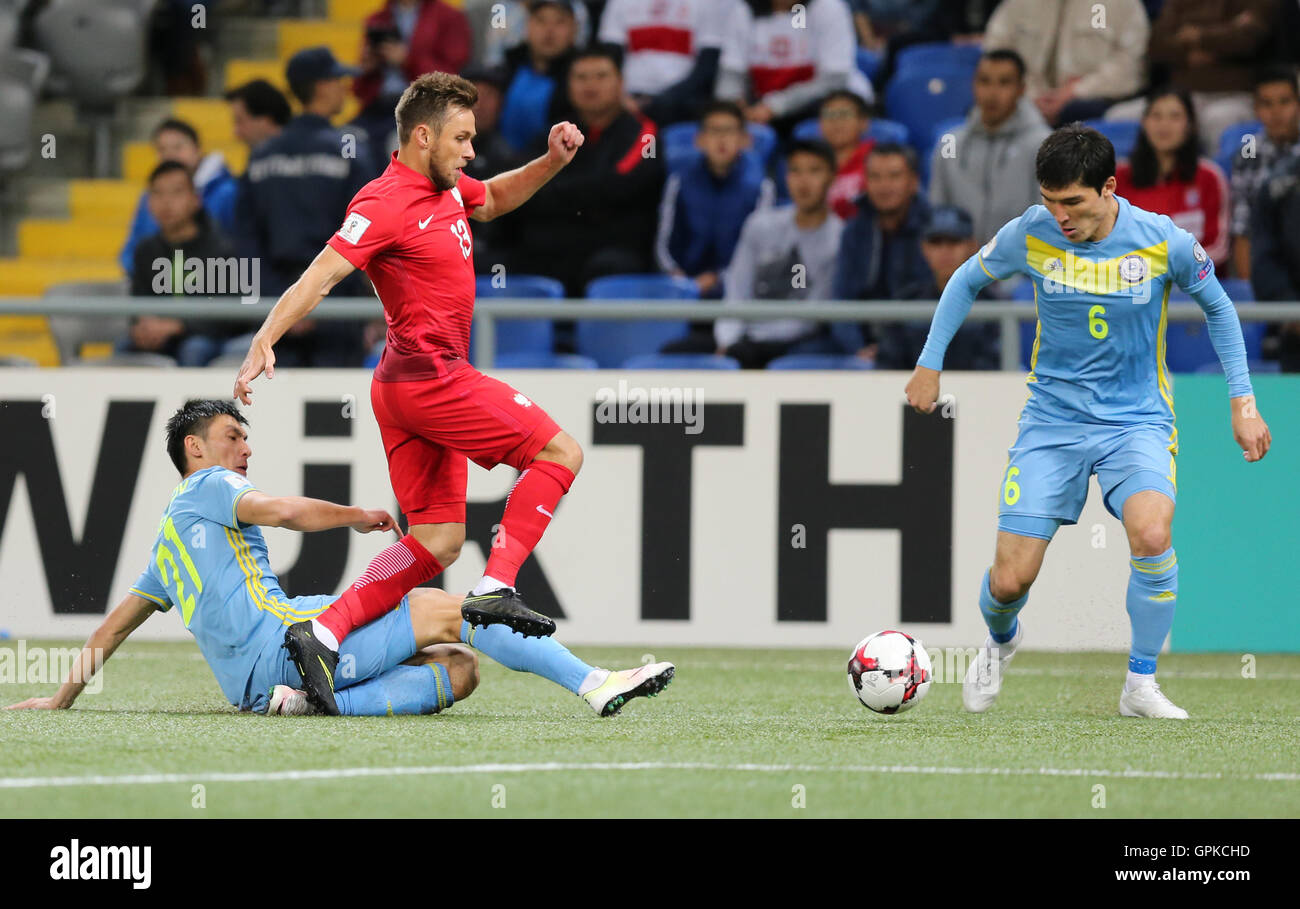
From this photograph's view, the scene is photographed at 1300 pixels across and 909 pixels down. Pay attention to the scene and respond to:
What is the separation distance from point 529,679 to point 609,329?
262cm

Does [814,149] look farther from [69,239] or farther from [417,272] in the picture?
[69,239]

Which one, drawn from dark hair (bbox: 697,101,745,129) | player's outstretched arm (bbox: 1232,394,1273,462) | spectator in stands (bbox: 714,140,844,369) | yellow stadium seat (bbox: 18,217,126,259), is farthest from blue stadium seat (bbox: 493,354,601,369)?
yellow stadium seat (bbox: 18,217,126,259)

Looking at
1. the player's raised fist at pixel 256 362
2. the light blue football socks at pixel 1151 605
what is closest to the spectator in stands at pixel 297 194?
the player's raised fist at pixel 256 362

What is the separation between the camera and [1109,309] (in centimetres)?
584

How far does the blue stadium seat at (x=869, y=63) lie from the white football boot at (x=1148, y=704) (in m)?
6.50

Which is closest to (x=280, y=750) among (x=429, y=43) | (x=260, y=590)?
(x=260, y=590)

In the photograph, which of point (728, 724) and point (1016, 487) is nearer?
point (728, 724)

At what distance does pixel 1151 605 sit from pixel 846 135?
16.8 ft

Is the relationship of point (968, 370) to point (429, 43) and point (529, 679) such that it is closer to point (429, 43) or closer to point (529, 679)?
point (529, 679)

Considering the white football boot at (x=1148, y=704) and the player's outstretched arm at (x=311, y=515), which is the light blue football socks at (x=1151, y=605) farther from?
the player's outstretched arm at (x=311, y=515)

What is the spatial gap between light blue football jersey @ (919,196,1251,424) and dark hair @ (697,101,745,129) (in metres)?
4.12

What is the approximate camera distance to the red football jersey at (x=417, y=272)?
551cm

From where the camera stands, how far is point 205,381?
8.40 m

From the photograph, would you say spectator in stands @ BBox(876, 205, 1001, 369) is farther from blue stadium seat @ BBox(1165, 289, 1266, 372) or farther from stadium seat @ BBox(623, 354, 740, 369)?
blue stadium seat @ BBox(1165, 289, 1266, 372)
